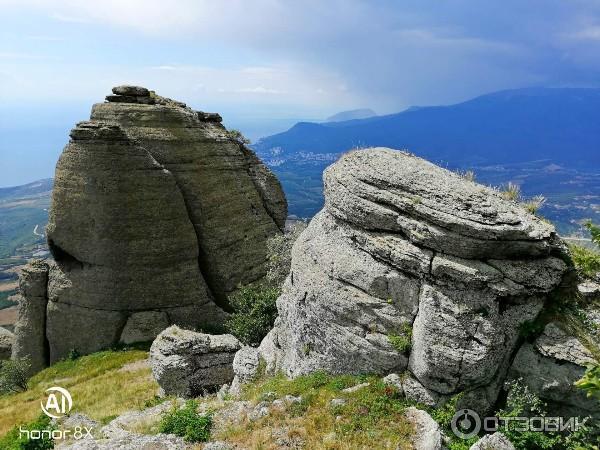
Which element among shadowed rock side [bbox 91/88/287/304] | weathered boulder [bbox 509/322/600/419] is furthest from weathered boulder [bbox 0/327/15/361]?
weathered boulder [bbox 509/322/600/419]

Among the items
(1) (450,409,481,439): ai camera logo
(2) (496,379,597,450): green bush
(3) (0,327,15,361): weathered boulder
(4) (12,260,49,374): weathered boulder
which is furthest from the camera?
(3) (0,327,15,361): weathered boulder

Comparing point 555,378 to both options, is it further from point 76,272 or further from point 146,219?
point 76,272

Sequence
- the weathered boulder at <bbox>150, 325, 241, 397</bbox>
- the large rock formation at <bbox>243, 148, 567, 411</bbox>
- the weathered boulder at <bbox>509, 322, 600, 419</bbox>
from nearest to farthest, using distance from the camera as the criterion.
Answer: the weathered boulder at <bbox>509, 322, 600, 419</bbox>
the large rock formation at <bbox>243, 148, 567, 411</bbox>
the weathered boulder at <bbox>150, 325, 241, 397</bbox>

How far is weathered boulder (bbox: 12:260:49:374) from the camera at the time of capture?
38844mm

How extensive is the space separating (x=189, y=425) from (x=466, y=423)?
10.1m

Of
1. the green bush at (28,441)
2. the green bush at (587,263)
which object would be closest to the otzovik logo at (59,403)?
the green bush at (28,441)

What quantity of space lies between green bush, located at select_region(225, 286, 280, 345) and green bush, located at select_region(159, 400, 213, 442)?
11573 mm

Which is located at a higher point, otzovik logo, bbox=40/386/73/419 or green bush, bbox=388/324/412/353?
green bush, bbox=388/324/412/353

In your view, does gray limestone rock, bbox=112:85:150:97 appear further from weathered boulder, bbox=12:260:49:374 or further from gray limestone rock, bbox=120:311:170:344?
gray limestone rock, bbox=120:311:170:344

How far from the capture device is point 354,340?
17859mm

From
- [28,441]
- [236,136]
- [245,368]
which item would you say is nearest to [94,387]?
[245,368]

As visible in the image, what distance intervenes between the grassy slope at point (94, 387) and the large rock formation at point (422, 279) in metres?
13.6

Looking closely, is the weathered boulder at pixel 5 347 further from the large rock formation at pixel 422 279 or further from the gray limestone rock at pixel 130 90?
the large rock formation at pixel 422 279

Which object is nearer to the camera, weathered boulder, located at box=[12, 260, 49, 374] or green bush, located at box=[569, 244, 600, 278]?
green bush, located at box=[569, 244, 600, 278]
